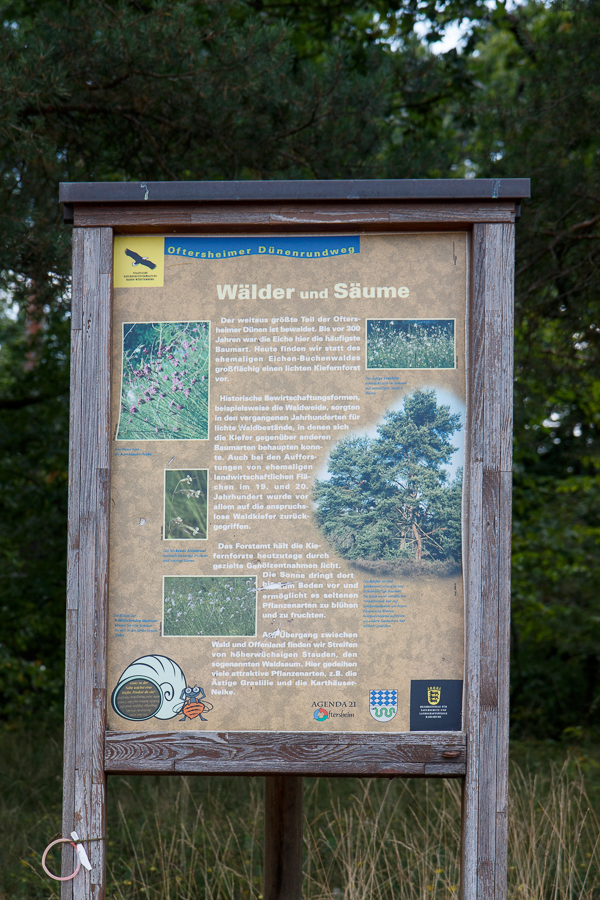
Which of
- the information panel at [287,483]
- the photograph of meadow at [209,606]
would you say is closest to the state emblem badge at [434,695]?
the information panel at [287,483]

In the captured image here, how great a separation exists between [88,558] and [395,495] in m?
0.86

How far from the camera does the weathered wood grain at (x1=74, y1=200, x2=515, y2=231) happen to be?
2.12 m

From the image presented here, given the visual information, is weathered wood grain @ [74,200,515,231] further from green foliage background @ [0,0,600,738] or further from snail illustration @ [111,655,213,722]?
green foliage background @ [0,0,600,738]

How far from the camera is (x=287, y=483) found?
2086 mm

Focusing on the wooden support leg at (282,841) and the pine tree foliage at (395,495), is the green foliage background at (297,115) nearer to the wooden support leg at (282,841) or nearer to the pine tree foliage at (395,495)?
the pine tree foliage at (395,495)

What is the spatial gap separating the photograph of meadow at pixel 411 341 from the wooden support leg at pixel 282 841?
1.52 m

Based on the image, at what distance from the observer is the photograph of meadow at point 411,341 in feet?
6.93

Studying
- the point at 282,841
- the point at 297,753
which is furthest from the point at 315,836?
the point at 297,753

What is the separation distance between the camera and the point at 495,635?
6.64 feet

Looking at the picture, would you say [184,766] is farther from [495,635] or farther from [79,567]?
[495,635]

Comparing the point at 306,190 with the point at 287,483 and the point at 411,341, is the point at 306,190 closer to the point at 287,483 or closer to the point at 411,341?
the point at 411,341

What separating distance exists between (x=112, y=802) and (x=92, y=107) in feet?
15.0

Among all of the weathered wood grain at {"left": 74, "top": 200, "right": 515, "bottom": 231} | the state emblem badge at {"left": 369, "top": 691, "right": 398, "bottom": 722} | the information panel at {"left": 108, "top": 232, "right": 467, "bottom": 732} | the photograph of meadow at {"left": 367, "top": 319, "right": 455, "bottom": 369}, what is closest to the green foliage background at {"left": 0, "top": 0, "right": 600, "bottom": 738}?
the weathered wood grain at {"left": 74, "top": 200, "right": 515, "bottom": 231}

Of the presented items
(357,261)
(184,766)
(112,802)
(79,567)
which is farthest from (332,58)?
(112,802)
